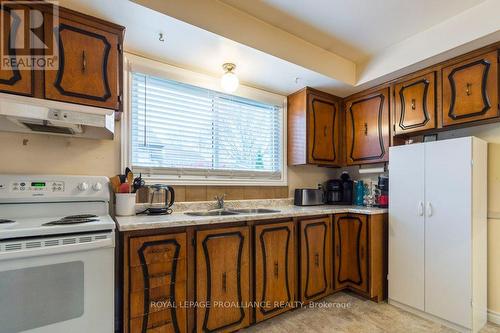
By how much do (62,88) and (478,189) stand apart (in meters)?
3.11

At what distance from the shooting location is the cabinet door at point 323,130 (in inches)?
114

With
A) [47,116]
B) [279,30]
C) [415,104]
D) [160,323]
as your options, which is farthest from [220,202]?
[415,104]

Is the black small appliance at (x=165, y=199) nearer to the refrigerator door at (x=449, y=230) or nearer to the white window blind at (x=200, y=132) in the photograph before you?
Result: the white window blind at (x=200, y=132)

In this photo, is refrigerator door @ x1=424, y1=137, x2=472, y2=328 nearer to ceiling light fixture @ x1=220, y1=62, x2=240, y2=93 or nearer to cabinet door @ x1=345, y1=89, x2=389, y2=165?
cabinet door @ x1=345, y1=89, x2=389, y2=165

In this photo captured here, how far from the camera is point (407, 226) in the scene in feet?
7.63

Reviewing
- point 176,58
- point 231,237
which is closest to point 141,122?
point 176,58

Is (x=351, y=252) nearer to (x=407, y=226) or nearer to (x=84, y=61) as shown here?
(x=407, y=226)

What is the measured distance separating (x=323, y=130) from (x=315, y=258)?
148 centimetres

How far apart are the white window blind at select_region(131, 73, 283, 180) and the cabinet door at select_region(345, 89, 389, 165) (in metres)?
0.89

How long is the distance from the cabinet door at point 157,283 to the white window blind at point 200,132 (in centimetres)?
82

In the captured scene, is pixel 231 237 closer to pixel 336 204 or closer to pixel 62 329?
pixel 62 329

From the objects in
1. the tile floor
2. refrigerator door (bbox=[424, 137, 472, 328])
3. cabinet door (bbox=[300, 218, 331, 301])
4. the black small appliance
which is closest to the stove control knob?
the black small appliance

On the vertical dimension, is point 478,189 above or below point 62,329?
above

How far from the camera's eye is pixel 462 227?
6.44 feet
